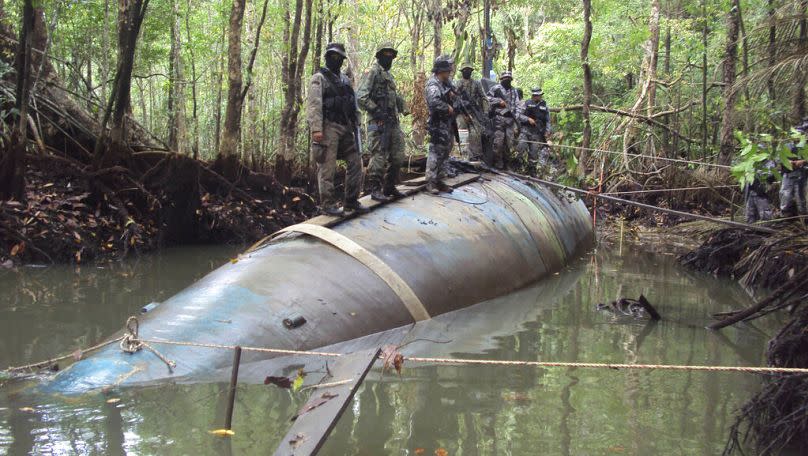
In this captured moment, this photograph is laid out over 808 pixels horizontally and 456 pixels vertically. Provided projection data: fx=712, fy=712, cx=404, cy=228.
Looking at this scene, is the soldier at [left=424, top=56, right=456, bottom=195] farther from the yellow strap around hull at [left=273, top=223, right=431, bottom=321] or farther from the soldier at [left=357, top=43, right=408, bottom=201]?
the yellow strap around hull at [left=273, top=223, right=431, bottom=321]

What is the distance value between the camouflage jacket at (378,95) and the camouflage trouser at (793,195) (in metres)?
5.68

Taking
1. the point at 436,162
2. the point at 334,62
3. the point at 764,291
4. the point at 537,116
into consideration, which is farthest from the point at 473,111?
the point at 764,291

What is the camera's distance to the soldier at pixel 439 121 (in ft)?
30.3

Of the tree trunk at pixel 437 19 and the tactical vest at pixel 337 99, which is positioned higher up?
the tree trunk at pixel 437 19

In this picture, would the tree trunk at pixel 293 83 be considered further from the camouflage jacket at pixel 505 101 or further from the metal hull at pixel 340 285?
the metal hull at pixel 340 285

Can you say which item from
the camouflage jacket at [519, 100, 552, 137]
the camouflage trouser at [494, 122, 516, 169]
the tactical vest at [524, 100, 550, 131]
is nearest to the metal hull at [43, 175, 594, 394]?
the camouflage trouser at [494, 122, 516, 169]

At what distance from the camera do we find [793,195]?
997 cm

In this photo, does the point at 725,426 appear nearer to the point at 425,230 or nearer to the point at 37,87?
the point at 425,230

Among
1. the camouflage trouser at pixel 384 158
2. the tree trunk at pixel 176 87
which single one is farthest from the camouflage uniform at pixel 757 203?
the tree trunk at pixel 176 87

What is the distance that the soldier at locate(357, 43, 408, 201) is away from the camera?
8.23 metres

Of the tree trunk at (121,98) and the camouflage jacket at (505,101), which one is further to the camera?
the camouflage jacket at (505,101)

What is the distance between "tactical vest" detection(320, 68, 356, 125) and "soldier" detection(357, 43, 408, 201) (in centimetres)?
44

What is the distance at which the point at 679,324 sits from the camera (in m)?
7.42

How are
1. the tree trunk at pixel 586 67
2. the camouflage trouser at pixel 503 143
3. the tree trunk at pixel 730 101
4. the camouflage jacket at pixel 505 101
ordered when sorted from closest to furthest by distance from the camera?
the camouflage trouser at pixel 503 143 → the camouflage jacket at pixel 505 101 → the tree trunk at pixel 730 101 → the tree trunk at pixel 586 67
